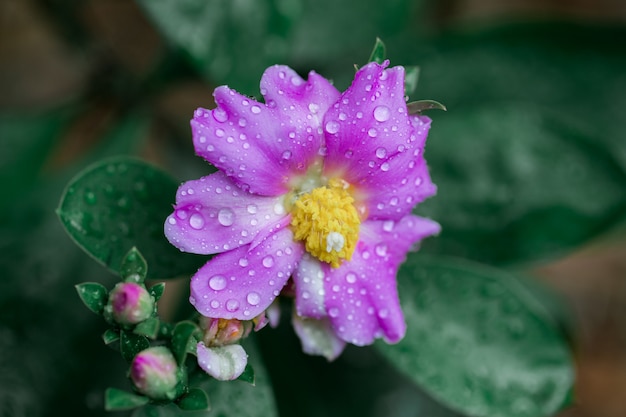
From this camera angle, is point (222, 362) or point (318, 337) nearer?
point (222, 362)

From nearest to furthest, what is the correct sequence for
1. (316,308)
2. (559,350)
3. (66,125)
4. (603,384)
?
(316,308), (559,350), (66,125), (603,384)

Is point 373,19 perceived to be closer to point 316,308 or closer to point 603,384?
point 316,308

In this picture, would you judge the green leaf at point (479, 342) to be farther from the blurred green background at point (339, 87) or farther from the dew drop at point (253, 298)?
the dew drop at point (253, 298)

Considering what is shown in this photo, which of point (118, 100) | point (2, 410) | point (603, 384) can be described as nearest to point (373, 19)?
point (118, 100)

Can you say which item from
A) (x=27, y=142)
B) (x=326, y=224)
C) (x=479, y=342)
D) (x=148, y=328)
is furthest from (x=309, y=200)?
(x=27, y=142)

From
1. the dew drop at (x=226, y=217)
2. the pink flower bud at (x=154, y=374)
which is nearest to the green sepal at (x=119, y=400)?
the pink flower bud at (x=154, y=374)

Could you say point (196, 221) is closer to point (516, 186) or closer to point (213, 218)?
point (213, 218)
